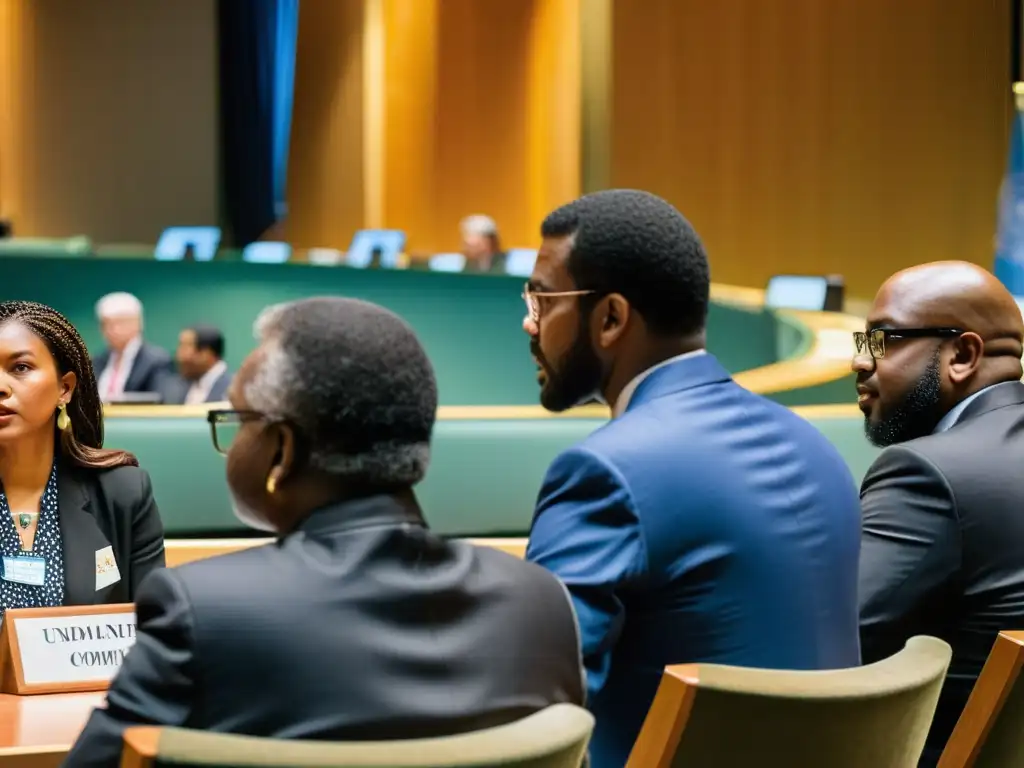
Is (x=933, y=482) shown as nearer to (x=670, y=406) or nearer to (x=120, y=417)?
(x=670, y=406)

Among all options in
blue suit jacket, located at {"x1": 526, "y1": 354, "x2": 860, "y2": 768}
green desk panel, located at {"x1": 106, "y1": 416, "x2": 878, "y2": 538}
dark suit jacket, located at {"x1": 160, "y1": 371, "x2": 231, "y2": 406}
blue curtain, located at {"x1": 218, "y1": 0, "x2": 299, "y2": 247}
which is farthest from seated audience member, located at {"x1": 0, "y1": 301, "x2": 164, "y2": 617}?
blue curtain, located at {"x1": 218, "y1": 0, "x2": 299, "y2": 247}

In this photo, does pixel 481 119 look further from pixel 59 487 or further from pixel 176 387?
pixel 59 487

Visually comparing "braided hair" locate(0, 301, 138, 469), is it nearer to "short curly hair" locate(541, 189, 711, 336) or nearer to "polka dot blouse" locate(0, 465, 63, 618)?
"polka dot blouse" locate(0, 465, 63, 618)

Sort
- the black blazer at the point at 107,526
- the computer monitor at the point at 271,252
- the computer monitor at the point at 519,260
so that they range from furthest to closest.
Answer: the computer monitor at the point at 271,252
the computer monitor at the point at 519,260
the black blazer at the point at 107,526

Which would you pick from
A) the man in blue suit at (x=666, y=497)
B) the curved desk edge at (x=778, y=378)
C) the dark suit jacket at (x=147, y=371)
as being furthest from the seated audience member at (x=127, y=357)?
the man in blue suit at (x=666, y=497)

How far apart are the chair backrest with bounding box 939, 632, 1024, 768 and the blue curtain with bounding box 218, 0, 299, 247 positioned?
1409 cm

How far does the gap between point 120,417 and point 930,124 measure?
32.4 feet

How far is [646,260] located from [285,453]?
585 millimetres

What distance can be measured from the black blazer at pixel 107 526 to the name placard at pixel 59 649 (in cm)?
58

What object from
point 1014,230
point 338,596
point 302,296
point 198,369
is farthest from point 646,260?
point 302,296

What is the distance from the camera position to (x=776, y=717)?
1442 millimetres

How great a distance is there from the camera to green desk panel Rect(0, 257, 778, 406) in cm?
866

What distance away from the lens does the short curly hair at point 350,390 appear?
136cm

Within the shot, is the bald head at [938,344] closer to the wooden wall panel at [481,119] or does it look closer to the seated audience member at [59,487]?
the seated audience member at [59,487]
